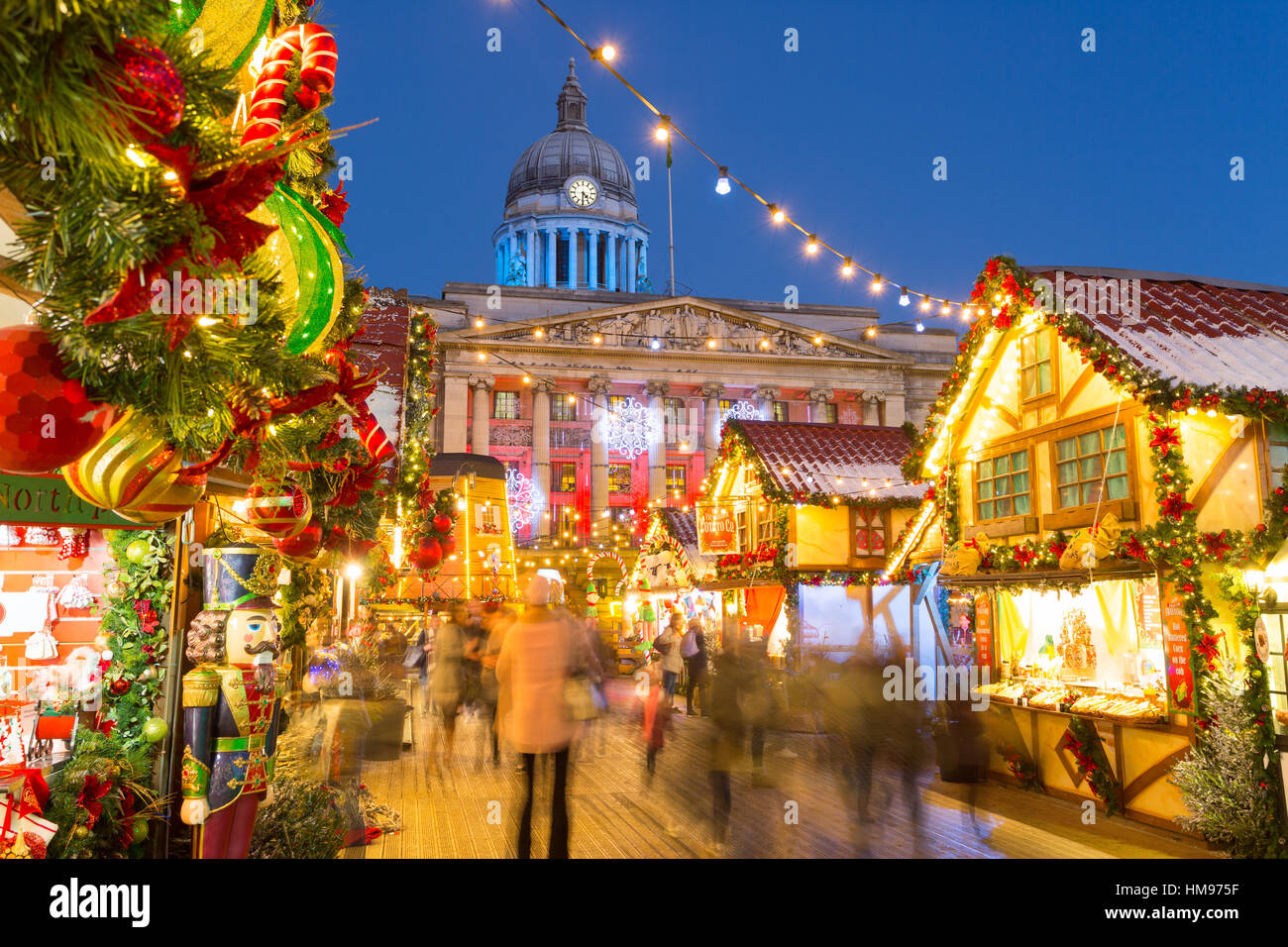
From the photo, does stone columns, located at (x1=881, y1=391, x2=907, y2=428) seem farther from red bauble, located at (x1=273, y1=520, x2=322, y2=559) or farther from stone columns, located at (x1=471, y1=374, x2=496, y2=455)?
red bauble, located at (x1=273, y1=520, x2=322, y2=559)

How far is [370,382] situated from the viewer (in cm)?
416

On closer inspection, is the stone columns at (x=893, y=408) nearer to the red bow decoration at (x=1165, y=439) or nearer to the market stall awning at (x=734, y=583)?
the market stall awning at (x=734, y=583)

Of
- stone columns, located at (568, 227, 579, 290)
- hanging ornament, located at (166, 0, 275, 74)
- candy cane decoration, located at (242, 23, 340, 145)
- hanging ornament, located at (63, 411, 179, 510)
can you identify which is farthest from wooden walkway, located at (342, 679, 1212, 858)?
stone columns, located at (568, 227, 579, 290)

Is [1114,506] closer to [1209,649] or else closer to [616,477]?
[1209,649]

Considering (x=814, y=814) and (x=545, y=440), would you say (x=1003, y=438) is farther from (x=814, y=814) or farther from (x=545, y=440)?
(x=545, y=440)

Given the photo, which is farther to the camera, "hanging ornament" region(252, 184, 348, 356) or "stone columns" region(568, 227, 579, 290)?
"stone columns" region(568, 227, 579, 290)

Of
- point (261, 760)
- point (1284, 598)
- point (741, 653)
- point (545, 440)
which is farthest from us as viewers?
point (545, 440)

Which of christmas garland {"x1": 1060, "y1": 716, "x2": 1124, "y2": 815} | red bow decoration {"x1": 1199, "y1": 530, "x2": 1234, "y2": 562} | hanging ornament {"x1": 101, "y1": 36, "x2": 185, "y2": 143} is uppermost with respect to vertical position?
hanging ornament {"x1": 101, "y1": 36, "x2": 185, "y2": 143}

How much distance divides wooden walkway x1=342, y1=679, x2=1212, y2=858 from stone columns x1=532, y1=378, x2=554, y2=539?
37711mm

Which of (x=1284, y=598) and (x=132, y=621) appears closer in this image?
(x=132, y=621)

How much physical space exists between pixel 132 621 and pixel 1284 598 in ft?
27.8

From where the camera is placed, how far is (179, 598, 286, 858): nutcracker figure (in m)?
4.63

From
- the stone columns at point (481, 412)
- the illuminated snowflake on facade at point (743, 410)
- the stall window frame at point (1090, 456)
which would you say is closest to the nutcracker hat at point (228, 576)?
the stall window frame at point (1090, 456)
